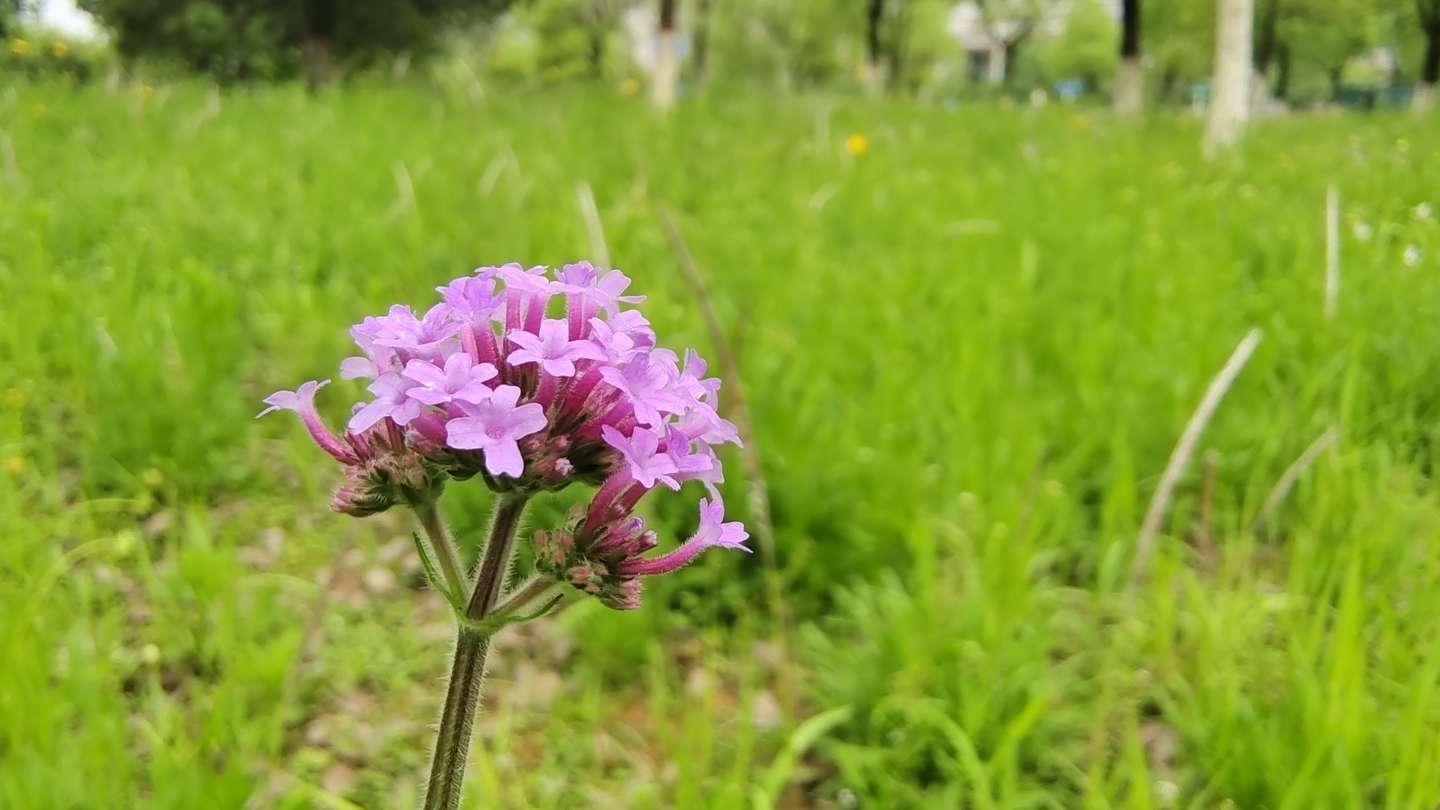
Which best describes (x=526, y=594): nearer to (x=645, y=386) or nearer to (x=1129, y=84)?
(x=645, y=386)

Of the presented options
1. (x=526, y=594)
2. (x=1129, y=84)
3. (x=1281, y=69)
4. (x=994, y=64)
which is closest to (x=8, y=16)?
(x=526, y=594)

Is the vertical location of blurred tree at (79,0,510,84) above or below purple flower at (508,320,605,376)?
above

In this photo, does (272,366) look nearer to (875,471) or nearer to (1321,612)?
(875,471)

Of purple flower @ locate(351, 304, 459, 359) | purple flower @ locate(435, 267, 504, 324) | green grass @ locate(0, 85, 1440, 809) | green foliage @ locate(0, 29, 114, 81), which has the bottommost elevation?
green grass @ locate(0, 85, 1440, 809)

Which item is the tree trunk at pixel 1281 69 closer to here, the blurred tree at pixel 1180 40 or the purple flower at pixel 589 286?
the blurred tree at pixel 1180 40

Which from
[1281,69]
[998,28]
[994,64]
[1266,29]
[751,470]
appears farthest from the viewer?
[994,64]

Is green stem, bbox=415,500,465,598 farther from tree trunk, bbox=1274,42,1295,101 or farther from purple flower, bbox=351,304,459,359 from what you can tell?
tree trunk, bbox=1274,42,1295,101

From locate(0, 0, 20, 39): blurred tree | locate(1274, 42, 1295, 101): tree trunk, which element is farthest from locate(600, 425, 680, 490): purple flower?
locate(1274, 42, 1295, 101): tree trunk
